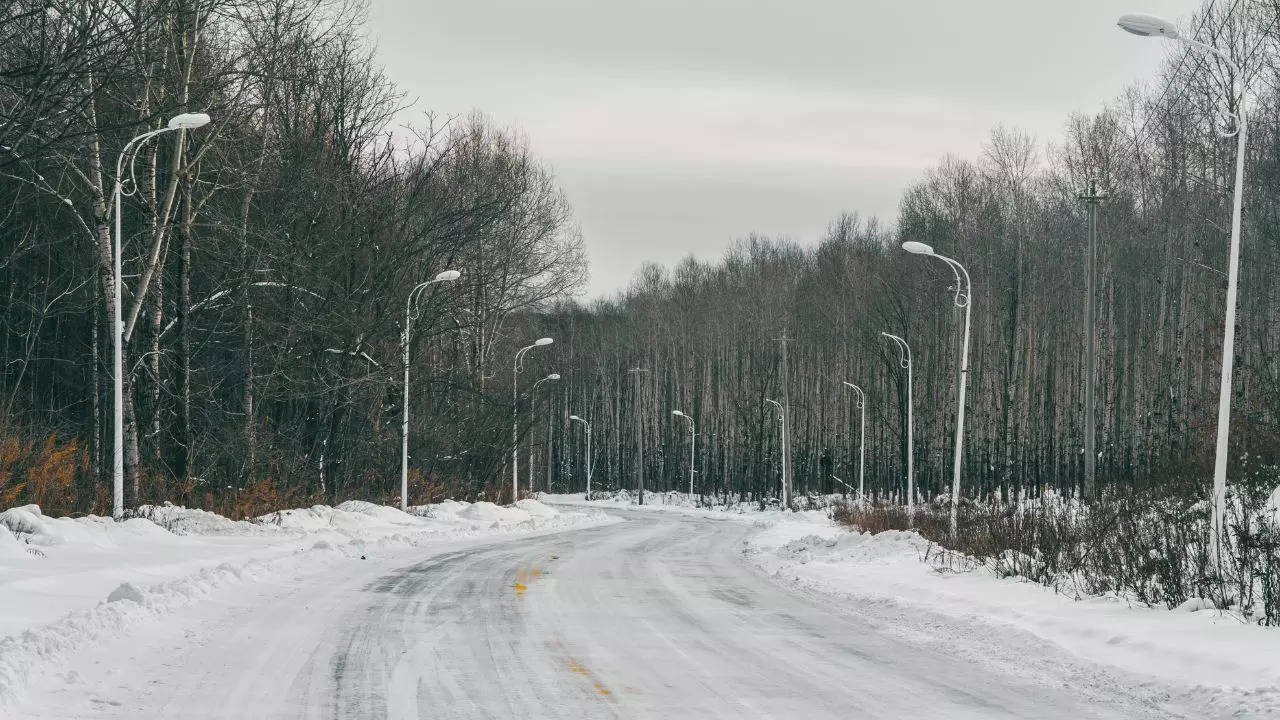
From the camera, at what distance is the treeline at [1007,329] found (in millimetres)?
37031

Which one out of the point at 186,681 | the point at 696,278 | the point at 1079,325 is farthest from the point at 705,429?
the point at 186,681

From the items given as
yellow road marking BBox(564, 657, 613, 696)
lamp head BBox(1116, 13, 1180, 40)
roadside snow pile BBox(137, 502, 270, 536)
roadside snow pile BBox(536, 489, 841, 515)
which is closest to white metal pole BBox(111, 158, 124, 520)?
roadside snow pile BBox(137, 502, 270, 536)

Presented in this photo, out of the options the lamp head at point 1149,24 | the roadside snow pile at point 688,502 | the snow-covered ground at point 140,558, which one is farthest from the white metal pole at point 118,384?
the roadside snow pile at point 688,502

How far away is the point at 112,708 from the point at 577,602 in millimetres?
8445

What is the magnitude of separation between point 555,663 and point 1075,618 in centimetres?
624

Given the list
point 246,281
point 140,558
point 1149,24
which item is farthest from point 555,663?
point 246,281

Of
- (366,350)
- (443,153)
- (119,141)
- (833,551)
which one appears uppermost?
(443,153)

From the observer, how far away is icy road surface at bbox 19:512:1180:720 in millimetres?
8562

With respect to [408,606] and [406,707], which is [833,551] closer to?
[408,606]

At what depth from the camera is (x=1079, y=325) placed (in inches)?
2021

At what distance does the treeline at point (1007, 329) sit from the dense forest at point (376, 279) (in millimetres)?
285

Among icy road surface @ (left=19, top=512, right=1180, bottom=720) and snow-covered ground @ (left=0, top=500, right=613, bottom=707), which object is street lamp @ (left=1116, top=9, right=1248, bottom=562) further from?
snow-covered ground @ (left=0, top=500, right=613, bottom=707)

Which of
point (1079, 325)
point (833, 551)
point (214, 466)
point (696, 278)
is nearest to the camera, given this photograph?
point (833, 551)

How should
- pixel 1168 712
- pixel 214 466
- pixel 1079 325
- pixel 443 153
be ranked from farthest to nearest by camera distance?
1. pixel 1079 325
2. pixel 443 153
3. pixel 214 466
4. pixel 1168 712
